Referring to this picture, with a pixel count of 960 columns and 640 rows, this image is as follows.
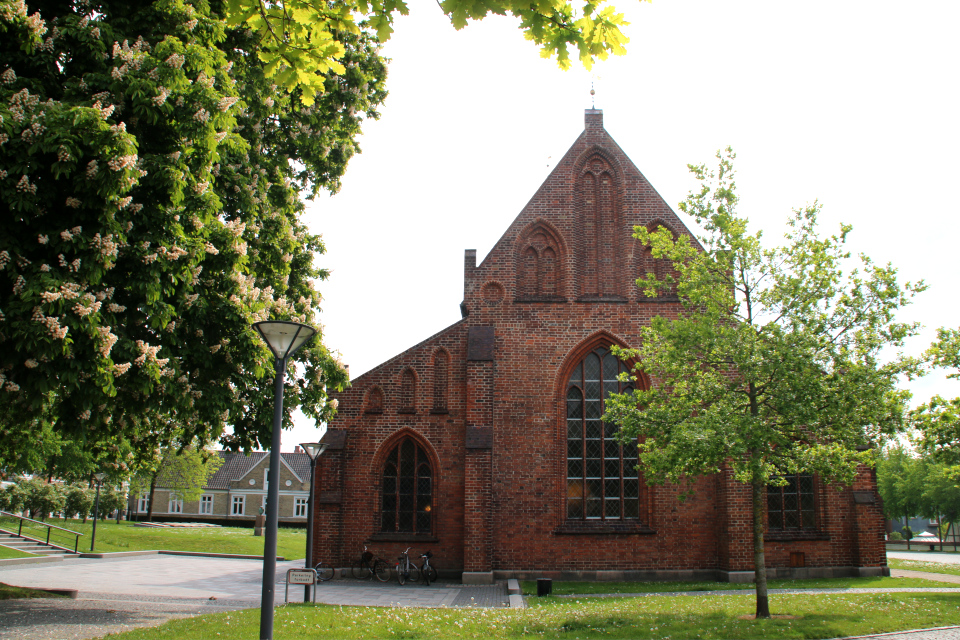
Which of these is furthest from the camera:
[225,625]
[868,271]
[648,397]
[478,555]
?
[478,555]

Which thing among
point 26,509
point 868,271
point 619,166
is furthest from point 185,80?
point 26,509

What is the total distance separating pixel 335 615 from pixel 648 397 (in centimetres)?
714

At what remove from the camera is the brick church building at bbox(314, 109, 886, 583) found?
60.6 feet

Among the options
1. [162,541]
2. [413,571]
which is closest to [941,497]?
[413,571]

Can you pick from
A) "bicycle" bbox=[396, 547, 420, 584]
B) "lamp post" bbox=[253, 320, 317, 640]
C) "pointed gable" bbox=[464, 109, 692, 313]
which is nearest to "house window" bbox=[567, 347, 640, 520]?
"pointed gable" bbox=[464, 109, 692, 313]

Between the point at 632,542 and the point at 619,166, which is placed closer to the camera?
the point at 632,542

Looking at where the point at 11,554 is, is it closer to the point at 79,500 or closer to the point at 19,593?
the point at 79,500

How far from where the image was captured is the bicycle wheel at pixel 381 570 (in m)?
18.3

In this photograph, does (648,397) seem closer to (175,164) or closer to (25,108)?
(175,164)

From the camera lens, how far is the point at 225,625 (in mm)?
10586

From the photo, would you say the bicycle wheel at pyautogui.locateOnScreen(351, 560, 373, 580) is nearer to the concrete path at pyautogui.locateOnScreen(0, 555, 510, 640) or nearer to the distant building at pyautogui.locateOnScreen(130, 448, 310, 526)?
the concrete path at pyautogui.locateOnScreen(0, 555, 510, 640)

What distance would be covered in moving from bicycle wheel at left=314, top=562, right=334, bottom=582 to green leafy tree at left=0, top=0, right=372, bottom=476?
27.6 feet

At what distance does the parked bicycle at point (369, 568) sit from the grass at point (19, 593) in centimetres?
705

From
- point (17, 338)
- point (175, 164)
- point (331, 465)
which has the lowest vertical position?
point (331, 465)
